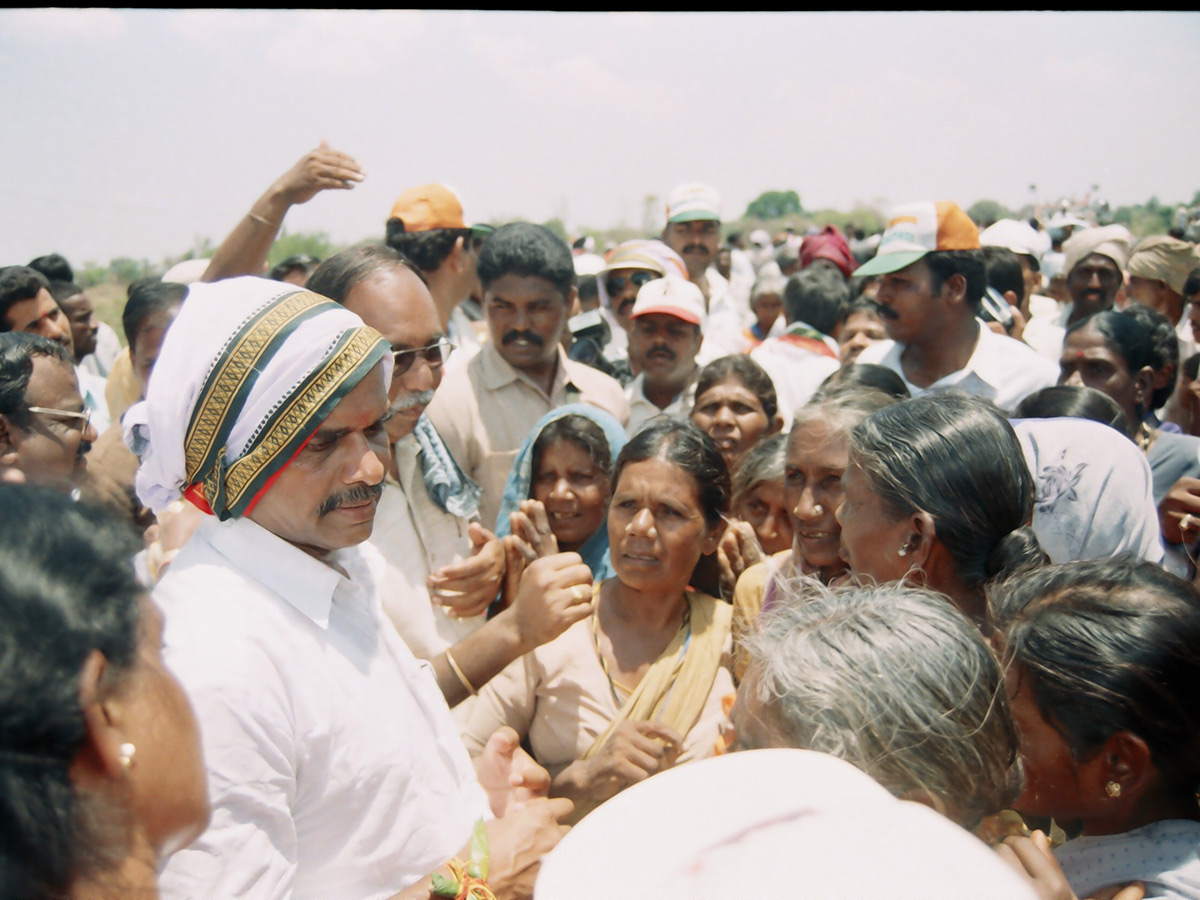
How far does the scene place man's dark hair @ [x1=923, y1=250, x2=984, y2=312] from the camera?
13.1 feet

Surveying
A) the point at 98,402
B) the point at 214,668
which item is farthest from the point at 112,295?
the point at 214,668

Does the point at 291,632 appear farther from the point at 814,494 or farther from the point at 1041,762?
the point at 814,494

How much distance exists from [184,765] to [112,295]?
1016 inches

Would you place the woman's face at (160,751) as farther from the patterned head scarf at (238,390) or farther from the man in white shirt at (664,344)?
the man in white shirt at (664,344)

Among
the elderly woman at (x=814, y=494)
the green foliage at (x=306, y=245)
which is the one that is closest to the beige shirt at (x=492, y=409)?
the elderly woman at (x=814, y=494)

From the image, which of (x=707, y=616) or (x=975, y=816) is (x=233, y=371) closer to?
(x=975, y=816)

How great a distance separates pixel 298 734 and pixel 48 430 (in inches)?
70.4

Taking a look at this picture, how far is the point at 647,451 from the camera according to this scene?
8.97 feet

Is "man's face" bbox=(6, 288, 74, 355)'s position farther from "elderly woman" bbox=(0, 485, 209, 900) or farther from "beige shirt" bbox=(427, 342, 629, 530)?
"elderly woman" bbox=(0, 485, 209, 900)

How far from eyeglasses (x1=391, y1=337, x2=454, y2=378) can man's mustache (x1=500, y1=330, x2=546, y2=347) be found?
1024 millimetres

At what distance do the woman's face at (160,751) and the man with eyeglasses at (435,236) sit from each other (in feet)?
9.98

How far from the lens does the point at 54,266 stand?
684 cm

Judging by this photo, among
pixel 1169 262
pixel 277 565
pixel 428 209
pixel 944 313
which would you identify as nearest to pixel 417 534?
pixel 277 565

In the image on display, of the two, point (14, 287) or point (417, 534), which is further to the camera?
point (14, 287)
